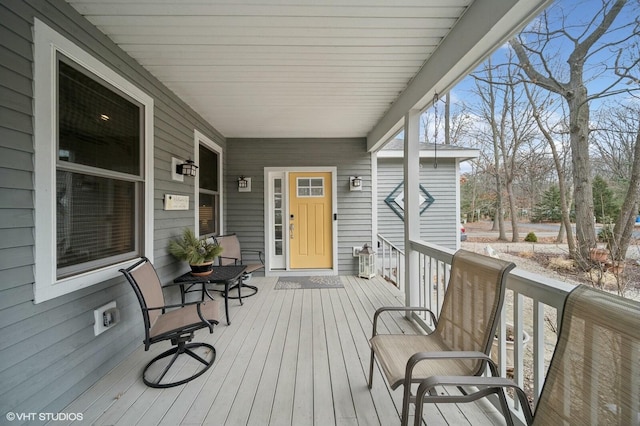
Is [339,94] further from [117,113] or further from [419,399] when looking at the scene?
[419,399]

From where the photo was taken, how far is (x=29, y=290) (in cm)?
143

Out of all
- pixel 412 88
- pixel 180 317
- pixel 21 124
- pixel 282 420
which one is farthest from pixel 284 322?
pixel 412 88

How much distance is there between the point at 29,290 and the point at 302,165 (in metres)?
3.74

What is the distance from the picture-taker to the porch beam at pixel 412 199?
9.10 ft

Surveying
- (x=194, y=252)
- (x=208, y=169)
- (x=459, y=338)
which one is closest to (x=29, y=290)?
(x=194, y=252)

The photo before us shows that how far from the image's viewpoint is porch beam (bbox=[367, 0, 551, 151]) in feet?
4.73

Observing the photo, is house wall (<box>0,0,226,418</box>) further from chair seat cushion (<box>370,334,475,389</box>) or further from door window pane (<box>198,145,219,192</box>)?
chair seat cushion (<box>370,334,475,389</box>)

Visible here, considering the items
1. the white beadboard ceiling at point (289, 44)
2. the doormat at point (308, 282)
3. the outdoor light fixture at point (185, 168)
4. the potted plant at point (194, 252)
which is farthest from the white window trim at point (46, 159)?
the doormat at point (308, 282)

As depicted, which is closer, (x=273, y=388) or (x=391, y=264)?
(x=273, y=388)

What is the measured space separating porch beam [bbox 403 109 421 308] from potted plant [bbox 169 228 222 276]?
2.24 m

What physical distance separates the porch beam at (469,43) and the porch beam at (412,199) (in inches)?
8.7

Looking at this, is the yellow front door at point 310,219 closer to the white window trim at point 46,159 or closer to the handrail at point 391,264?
the handrail at point 391,264

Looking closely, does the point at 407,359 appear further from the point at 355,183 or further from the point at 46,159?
the point at 355,183

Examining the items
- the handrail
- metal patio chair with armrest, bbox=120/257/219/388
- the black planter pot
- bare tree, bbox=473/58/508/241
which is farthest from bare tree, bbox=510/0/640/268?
the black planter pot
